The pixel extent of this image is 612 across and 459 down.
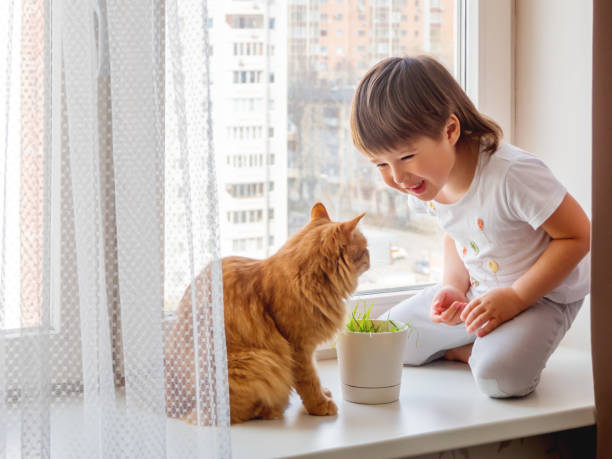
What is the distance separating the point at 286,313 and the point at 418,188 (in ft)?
1.08

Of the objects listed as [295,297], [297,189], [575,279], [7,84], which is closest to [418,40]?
[297,189]

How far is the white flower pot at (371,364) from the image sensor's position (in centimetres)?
107

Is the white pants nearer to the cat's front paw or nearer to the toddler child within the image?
the toddler child

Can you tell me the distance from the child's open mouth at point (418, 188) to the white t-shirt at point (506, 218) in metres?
0.10

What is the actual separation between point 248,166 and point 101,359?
0.59m

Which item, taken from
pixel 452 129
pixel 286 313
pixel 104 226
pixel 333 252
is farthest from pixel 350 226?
pixel 104 226

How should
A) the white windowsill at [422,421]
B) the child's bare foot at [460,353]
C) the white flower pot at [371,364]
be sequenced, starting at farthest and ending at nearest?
1. the child's bare foot at [460,353]
2. the white flower pot at [371,364]
3. the white windowsill at [422,421]

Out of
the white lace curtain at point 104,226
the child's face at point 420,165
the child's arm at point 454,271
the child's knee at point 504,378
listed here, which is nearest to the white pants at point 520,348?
the child's knee at point 504,378

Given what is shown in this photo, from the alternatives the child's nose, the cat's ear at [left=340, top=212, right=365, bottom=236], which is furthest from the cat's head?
the child's nose

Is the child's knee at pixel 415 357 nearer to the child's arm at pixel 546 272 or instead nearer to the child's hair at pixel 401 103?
the child's arm at pixel 546 272

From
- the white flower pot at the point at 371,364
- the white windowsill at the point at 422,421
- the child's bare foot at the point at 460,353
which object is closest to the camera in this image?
the white windowsill at the point at 422,421

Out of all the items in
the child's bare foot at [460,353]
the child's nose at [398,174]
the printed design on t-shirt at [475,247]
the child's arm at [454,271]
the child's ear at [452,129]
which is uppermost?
the child's ear at [452,129]

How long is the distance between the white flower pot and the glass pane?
30 cm

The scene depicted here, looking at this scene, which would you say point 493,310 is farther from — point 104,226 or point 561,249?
point 104,226
